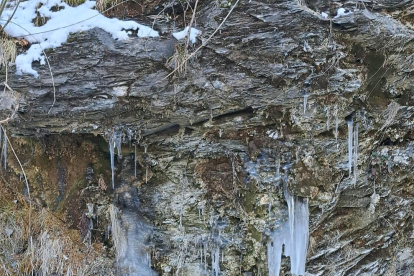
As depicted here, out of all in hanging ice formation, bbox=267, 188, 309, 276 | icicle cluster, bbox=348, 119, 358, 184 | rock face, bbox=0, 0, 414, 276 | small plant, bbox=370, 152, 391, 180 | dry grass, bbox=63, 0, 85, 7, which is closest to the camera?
rock face, bbox=0, 0, 414, 276

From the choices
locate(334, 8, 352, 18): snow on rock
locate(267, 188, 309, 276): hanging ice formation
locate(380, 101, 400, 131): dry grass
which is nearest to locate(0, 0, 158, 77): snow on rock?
locate(334, 8, 352, 18): snow on rock

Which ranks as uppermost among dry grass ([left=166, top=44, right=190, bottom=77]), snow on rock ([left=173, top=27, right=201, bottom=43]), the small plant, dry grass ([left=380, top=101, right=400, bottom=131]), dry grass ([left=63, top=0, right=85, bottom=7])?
dry grass ([left=63, top=0, right=85, bottom=7])

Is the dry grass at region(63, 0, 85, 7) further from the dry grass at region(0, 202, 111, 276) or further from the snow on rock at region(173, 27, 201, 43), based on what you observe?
the dry grass at region(0, 202, 111, 276)

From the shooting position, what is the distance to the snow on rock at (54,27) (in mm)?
3459

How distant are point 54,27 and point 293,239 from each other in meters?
3.52

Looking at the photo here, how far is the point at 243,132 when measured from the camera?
4.14m

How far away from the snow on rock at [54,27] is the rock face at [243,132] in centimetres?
9

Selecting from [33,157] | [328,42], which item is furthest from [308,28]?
[33,157]

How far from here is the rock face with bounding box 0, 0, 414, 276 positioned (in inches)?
139

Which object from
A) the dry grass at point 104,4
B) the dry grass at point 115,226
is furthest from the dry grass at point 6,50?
the dry grass at point 115,226

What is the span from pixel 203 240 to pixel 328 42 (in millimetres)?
2795

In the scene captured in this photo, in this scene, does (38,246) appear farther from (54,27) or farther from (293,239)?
(293,239)

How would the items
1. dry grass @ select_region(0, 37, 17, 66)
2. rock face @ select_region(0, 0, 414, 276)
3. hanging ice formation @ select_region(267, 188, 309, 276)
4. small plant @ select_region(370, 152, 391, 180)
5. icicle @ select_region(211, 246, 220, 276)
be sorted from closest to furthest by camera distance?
dry grass @ select_region(0, 37, 17, 66) < rock face @ select_region(0, 0, 414, 276) < hanging ice formation @ select_region(267, 188, 309, 276) < small plant @ select_region(370, 152, 391, 180) < icicle @ select_region(211, 246, 220, 276)

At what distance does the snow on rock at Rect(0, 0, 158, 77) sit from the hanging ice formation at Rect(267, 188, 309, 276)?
2531 millimetres
